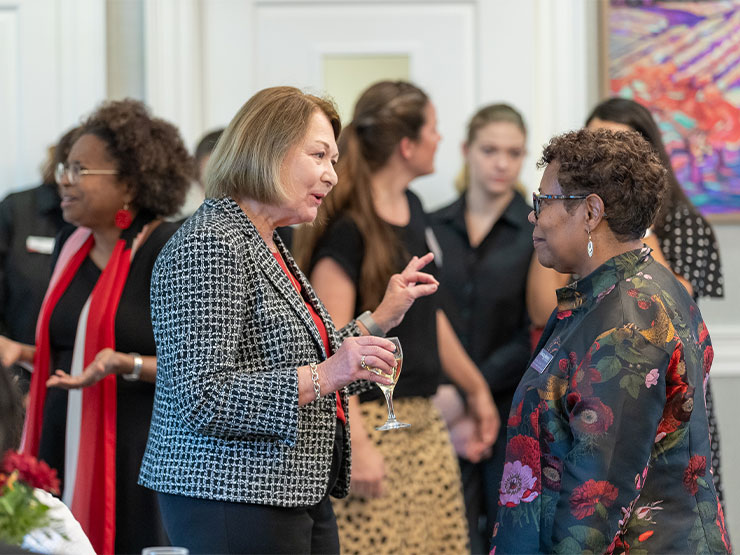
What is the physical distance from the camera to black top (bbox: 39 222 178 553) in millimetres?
2541

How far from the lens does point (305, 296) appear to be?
2.07 m

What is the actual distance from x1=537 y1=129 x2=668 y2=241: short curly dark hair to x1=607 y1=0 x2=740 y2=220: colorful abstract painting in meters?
2.35

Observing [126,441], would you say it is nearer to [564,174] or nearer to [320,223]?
[320,223]

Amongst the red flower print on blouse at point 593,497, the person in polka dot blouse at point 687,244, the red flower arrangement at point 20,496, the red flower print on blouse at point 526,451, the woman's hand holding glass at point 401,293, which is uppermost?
the person in polka dot blouse at point 687,244

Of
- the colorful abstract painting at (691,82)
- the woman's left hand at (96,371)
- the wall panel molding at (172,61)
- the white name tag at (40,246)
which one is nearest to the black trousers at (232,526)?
the woman's left hand at (96,371)

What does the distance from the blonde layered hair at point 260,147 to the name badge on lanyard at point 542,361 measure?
1.86 ft

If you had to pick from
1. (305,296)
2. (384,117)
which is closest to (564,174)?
(305,296)

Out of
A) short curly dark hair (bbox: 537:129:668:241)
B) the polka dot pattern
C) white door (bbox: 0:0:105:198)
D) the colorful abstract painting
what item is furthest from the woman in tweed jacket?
the colorful abstract painting

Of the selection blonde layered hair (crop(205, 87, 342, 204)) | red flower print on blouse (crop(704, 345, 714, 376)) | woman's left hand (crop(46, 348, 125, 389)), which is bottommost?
woman's left hand (crop(46, 348, 125, 389))

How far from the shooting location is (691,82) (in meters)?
4.06

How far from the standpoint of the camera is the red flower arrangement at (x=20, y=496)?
3.98 ft

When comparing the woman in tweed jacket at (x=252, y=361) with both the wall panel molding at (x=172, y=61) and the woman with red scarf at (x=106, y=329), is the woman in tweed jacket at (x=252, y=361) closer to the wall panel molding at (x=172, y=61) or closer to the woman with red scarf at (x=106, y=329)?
the woman with red scarf at (x=106, y=329)

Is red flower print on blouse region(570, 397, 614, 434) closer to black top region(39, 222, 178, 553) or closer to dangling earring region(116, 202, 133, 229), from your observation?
black top region(39, 222, 178, 553)

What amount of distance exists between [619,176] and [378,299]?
104cm
